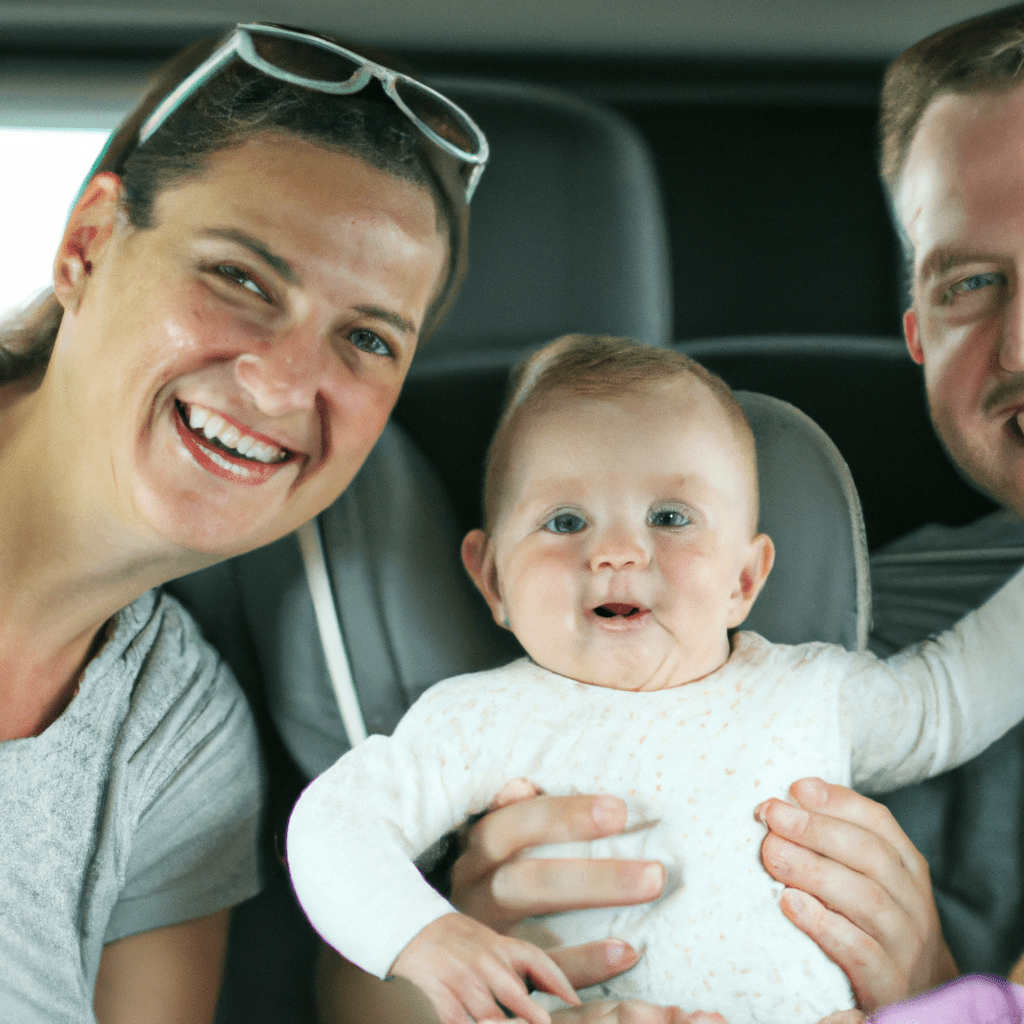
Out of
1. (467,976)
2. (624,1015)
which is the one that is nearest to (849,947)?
(624,1015)

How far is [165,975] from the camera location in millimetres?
801

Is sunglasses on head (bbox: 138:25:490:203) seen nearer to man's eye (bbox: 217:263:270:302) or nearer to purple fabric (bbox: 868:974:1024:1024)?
man's eye (bbox: 217:263:270:302)

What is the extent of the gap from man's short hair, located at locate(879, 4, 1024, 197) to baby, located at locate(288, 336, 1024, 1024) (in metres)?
0.29

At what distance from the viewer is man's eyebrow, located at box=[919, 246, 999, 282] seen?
0.78 m

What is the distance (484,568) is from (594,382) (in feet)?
0.60

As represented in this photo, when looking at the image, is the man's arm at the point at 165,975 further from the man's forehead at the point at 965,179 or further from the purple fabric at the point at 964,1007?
the man's forehead at the point at 965,179

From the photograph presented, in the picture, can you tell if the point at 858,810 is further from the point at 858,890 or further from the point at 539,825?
the point at 539,825

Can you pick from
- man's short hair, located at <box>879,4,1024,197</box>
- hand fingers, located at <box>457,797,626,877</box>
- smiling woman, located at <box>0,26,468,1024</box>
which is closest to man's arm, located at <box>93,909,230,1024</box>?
smiling woman, located at <box>0,26,468,1024</box>

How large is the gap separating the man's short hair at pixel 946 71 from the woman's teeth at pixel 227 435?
1.98 ft

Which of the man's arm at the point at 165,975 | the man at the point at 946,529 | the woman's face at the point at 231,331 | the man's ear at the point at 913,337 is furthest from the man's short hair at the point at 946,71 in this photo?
the man's arm at the point at 165,975

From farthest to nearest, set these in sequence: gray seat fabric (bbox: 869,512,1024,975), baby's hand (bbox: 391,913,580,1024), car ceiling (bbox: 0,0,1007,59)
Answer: car ceiling (bbox: 0,0,1007,59) < gray seat fabric (bbox: 869,512,1024,975) < baby's hand (bbox: 391,913,580,1024)

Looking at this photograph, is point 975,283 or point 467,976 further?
point 975,283

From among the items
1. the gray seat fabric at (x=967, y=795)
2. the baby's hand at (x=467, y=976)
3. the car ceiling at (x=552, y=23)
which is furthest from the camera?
the car ceiling at (x=552, y=23)

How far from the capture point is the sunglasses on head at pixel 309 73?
780 millimetres
